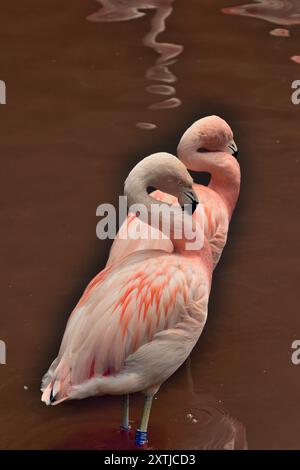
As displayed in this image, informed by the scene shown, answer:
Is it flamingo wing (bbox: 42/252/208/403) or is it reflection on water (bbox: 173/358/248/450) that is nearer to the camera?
flamingo wing (bbox: 42/252/208/403)

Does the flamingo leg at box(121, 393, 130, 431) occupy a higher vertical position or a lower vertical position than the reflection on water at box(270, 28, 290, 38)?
lower

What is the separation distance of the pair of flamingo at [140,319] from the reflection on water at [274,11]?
4511mm

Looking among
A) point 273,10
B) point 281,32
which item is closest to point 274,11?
point 273,10

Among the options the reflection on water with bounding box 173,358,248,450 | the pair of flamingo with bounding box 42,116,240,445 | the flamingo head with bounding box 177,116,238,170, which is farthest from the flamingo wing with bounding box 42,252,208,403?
the flamingo head with bounding box 177,116,238,170

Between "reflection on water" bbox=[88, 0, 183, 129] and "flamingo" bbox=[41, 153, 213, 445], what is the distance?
9.56ft

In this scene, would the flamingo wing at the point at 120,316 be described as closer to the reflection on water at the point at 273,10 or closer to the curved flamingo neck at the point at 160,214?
the curved flamingo neck at the point at 160,214

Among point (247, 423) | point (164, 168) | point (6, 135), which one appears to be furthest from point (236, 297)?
point (6, 135)

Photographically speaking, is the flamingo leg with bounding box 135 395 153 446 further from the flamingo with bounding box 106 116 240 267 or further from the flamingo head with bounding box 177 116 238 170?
the flamingo head with bounding box 177 116 238 170

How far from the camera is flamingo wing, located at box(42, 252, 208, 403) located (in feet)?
14.1

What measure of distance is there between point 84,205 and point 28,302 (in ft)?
3.47

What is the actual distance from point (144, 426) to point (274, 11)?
530cm

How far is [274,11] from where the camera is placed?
8.97m

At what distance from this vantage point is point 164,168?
4.47 meters

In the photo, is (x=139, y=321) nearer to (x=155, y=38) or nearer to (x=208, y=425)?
(x=208, y=425)
